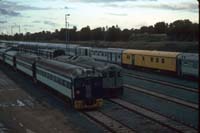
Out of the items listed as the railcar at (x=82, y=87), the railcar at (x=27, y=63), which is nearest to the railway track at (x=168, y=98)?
the railcar at (x=82, y=87)

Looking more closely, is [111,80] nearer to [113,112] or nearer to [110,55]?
[113,112]

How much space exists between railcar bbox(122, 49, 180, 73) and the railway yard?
512cm

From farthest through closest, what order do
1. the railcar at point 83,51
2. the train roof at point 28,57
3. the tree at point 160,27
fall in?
the tree at point 160,27, the railcar at point 83,51, the train roof at point 28,57

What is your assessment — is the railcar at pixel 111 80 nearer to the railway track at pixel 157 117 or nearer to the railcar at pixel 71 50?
the railway track at pixel 157 117

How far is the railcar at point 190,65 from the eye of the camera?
37.9 m

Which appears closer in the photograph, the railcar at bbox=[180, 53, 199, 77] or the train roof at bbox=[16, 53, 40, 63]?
the railcar at bbox=[180, 53, 199, 77]

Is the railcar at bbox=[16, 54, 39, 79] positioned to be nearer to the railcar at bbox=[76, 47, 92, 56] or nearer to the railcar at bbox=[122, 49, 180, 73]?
the railcar at bbox=[122, 49, 180, 73]

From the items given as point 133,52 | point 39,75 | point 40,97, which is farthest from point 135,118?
point 133,52

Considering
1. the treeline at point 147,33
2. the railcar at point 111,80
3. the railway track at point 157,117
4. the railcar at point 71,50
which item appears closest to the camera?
the railway track at point 157,117

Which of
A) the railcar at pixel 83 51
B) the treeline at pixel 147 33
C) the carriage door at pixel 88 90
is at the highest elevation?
the treeline at pixel 147 33

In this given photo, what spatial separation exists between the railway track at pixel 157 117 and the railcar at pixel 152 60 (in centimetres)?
1451

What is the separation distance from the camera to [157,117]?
75.5 feet

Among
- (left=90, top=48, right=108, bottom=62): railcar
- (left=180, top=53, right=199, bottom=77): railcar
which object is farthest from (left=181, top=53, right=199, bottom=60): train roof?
(left=90, top=48, right=108, bottom=62): railcar

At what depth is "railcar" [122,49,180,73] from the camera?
4284 cm
